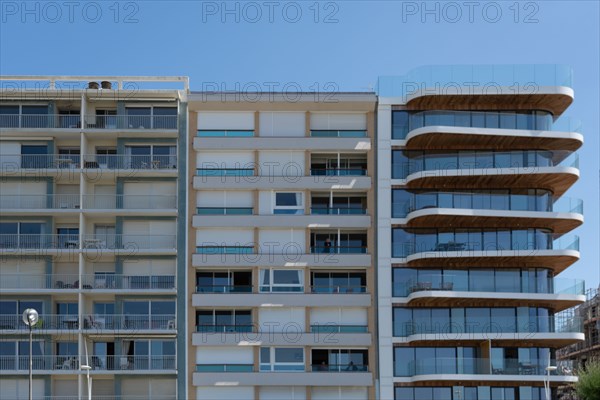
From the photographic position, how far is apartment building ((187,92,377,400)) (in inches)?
2149

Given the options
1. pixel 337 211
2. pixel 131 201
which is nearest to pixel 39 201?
pixel 131 201

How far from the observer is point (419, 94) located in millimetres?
55062

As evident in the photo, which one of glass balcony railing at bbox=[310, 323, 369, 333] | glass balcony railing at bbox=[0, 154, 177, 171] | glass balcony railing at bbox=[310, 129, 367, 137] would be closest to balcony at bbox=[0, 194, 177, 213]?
glass balcony railing at bbox=[0, 154, 177, 171]

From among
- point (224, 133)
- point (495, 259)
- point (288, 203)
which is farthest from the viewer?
point (224, 133)

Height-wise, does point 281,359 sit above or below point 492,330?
below

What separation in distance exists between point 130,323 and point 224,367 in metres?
5.77

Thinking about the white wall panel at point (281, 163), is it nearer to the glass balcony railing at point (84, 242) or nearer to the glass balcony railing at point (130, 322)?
the glass balcony railing at point (84, 242)

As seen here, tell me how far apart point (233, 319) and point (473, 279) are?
44.6 ft

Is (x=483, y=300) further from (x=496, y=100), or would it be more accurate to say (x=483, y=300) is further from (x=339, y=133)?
(x=339, y=133)

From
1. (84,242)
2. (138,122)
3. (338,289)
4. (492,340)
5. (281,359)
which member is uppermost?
(138,122)

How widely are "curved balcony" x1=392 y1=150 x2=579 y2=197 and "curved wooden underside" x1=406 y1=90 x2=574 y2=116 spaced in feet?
8.82

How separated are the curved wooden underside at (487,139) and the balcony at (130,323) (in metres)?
16.9

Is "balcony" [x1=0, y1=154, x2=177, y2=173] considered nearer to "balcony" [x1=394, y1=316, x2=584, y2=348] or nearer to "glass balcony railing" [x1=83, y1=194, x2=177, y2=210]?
"glass balcony railing" [x1=83, y1=194, x2=177, y2=210]

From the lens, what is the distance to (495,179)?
55188 millimetres
